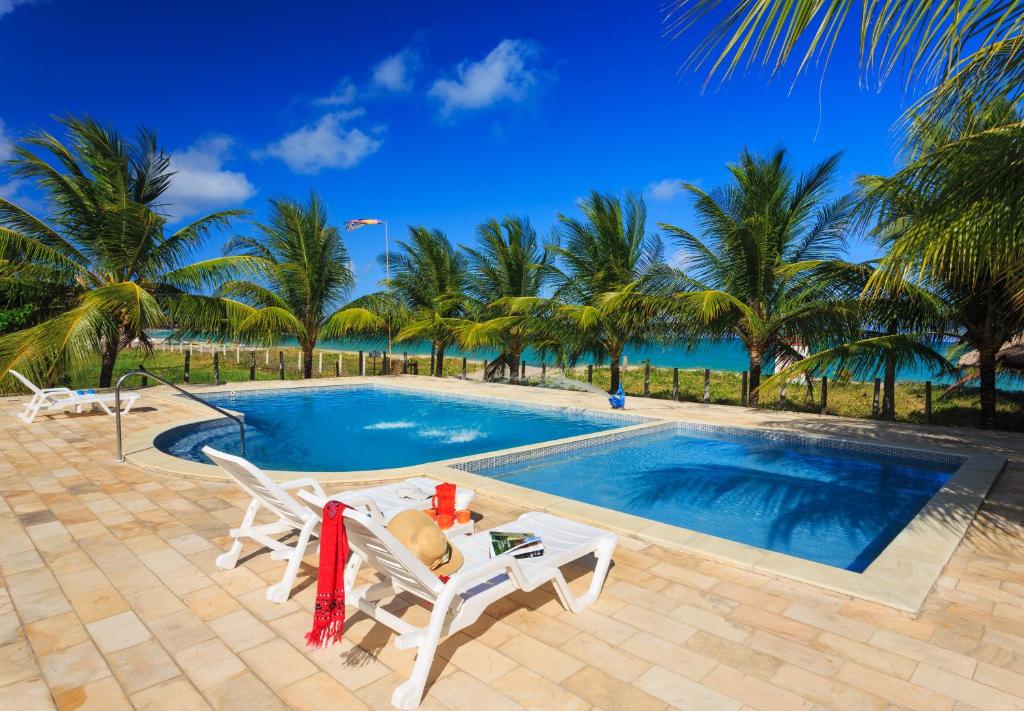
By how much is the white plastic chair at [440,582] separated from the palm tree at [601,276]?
35.5 feet

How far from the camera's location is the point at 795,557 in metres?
4.36

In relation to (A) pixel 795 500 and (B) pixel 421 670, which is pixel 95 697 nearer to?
(B) pixel 421 670

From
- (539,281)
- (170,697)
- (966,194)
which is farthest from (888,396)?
(170,697)

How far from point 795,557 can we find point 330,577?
353 centimetres

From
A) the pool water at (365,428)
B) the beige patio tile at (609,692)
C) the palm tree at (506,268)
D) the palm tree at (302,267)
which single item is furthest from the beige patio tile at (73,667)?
the palm tree at (506,268)

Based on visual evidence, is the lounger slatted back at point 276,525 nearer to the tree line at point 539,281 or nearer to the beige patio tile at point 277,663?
→ the beige patio tile at point 277,663

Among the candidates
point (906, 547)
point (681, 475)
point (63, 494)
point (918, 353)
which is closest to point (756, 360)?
point (918, 353)

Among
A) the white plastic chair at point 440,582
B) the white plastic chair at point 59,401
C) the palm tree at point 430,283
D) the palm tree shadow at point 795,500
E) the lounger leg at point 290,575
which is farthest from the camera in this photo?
the palm tree at point 430,283

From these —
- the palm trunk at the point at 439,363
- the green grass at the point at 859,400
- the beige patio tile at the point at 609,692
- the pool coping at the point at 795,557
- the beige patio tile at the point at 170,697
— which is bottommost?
the beige patio tile at the point at 170,697

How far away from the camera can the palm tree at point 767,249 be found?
11.8 meters

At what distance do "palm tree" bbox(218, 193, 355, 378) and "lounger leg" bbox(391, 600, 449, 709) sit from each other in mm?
14696

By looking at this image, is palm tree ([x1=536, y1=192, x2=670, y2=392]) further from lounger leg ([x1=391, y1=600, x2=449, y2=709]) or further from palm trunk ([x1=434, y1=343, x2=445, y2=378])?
lounger leg ([x1=391, y1=600, x2=449, y2=709])

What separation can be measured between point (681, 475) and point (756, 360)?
18.3ft

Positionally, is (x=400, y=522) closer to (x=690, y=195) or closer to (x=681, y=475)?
(x=681, y=475)
